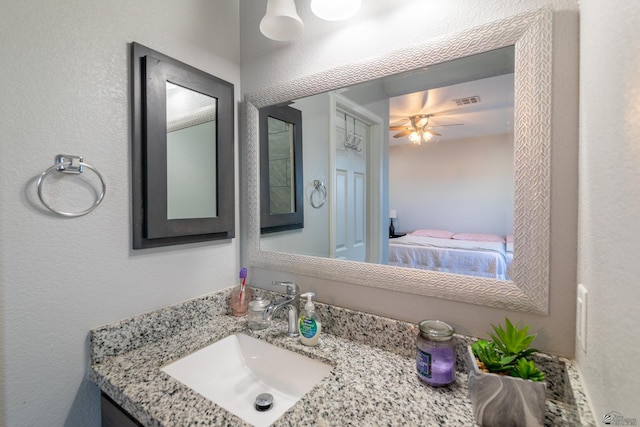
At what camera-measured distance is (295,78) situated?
1135mm

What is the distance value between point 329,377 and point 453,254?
51 centimetres

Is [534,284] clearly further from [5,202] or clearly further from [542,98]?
[5,202]

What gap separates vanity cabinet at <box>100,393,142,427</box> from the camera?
2.50 feet

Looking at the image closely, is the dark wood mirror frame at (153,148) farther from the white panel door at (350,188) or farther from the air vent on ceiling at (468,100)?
the air vent on ceiling at (468,100)

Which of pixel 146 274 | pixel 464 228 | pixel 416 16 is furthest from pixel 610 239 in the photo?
pixel 146 274

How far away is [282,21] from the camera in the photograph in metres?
0.98

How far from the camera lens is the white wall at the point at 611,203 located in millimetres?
371

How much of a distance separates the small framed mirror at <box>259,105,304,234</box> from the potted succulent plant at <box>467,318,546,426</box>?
0.78m

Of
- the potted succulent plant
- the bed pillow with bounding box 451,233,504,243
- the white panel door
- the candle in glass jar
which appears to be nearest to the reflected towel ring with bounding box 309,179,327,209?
the white panel door

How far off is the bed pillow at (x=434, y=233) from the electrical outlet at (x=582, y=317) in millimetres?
323

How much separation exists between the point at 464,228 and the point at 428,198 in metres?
0.15

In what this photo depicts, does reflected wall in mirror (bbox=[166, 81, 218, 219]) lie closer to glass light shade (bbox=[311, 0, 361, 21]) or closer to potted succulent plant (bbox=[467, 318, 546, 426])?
glass light shade (bbox=[311, 0, 361, 21])

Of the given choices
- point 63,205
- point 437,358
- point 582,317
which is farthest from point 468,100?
point 63,205

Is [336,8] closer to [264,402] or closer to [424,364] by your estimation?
[424,364]
